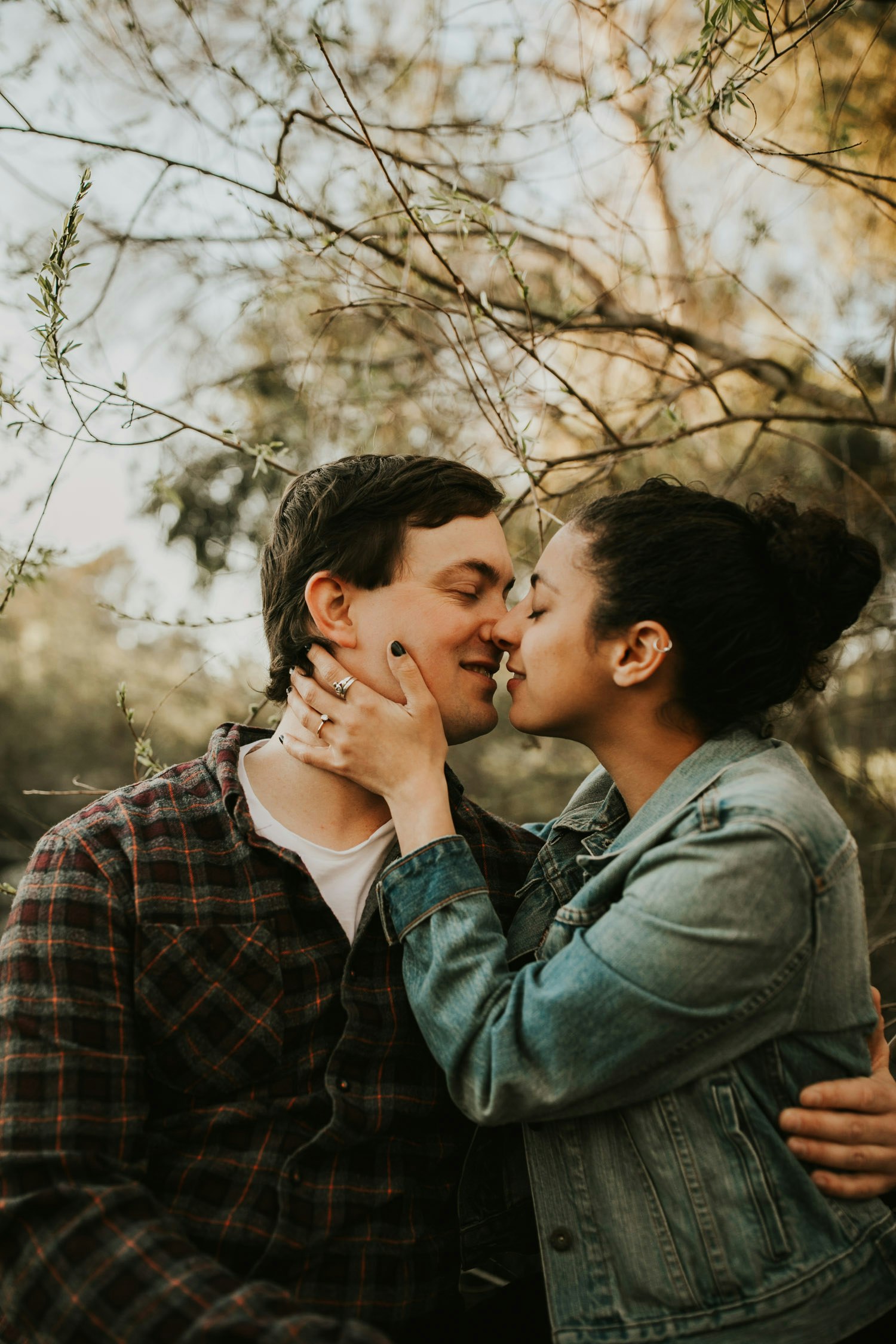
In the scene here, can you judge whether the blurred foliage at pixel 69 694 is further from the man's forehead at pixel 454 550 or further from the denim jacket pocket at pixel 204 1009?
the denim jacket pocket at pixel 204 1009

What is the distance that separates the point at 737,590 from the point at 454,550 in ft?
2.14

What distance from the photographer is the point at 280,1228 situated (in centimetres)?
162

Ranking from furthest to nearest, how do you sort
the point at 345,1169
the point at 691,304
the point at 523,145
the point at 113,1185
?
the point at 691,304
the point at 523,145
the point at 345,1169
the point at 113,1185

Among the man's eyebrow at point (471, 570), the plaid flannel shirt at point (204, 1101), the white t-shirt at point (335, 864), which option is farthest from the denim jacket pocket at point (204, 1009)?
the man's eyebrow at point (471, 570)

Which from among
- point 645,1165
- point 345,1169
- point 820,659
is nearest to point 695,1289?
point 645,1165

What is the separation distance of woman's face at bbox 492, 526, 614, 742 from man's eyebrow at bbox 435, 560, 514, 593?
153 millimetres

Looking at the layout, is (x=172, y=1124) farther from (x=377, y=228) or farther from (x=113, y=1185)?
(x=377, y=228)

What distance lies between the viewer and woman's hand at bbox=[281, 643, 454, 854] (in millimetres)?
1829

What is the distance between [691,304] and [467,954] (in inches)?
123

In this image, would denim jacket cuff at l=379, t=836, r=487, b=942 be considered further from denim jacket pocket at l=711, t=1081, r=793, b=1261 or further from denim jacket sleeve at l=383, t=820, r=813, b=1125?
denim jacket pocket at l=711, t=1081, r=793, b=1261

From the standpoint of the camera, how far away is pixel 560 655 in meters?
1.95

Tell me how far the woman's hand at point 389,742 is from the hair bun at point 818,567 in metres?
0.75

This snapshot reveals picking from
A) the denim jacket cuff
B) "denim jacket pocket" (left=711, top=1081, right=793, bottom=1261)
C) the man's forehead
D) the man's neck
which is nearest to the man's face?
the man's forehead

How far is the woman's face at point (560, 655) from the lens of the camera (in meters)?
1.94
